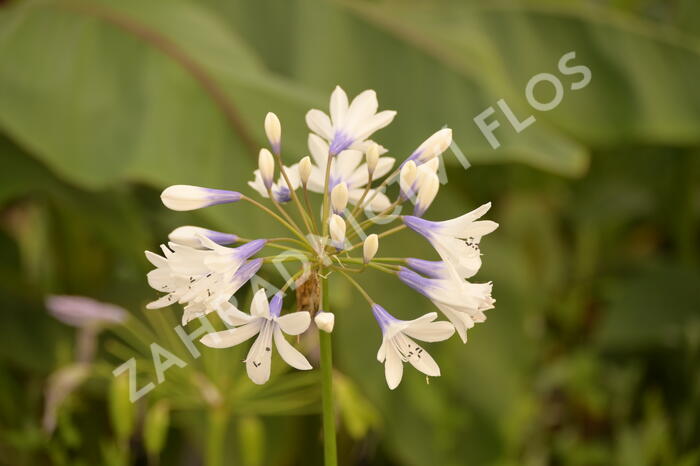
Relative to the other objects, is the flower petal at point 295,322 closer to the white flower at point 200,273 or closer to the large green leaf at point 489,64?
the white flower at point 200,273

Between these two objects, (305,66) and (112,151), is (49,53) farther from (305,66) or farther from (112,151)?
(305,66)

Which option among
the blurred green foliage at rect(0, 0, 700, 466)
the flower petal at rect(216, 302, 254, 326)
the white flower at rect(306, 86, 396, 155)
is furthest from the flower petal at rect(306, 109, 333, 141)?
the blurred green foliage at rect(0, 0, 700, 466)

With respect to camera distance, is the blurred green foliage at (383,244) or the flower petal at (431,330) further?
the blurred green foliage at (383,244)

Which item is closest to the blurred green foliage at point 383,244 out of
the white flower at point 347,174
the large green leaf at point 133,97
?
the large green leaf at point 133,97

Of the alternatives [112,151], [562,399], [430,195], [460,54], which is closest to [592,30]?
[460,54]

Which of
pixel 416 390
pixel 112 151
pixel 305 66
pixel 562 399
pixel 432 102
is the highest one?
pixel 305 66

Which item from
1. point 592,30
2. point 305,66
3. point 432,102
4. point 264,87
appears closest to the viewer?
point 264,87

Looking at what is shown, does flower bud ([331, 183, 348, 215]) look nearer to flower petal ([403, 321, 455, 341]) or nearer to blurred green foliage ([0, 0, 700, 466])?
flower petal ([403, 321, 455, 341])
